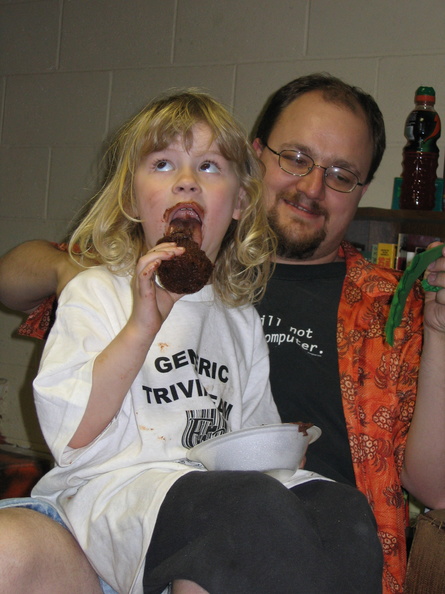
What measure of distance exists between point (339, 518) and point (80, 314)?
1.65 feet

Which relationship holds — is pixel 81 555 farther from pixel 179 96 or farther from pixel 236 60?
pixel 236 60

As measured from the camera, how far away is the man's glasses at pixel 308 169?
1.70 m

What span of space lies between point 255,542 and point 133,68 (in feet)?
7.78

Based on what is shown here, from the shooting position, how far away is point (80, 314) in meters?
1.09

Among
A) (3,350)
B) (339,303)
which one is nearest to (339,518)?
(339,303)

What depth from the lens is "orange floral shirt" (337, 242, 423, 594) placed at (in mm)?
1426

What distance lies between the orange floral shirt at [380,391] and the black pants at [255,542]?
0.48 meters

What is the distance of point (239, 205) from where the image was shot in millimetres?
1390

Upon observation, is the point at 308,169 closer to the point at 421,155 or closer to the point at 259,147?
the point at 259,147

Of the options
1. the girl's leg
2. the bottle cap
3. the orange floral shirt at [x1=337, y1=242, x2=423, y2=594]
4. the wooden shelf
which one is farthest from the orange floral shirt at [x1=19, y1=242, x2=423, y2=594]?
the bottle cap

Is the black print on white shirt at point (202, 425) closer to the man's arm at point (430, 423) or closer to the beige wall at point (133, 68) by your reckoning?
the man's arm at point (430, 423)

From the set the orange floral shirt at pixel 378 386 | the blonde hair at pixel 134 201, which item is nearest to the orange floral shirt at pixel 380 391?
the orange floral shirt at pixel 378 386

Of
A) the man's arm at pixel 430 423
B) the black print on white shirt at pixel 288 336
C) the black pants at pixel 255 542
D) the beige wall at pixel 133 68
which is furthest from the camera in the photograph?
the beige wall at pixel 133 68

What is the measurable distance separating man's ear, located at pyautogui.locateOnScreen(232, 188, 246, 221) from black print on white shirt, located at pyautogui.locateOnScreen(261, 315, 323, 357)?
0.94 feet
